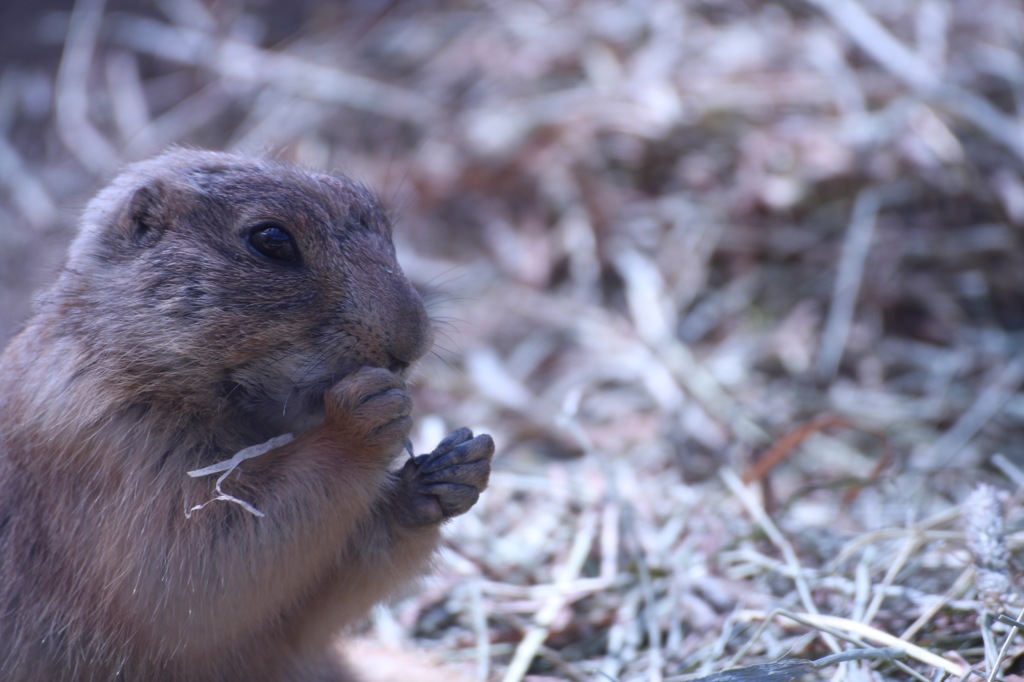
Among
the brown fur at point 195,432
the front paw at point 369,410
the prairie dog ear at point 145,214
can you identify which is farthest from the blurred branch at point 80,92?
the front paw at point 369,410

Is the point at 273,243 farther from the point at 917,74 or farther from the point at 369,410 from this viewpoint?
the point at 917,74

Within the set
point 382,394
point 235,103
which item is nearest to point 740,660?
point 382,394

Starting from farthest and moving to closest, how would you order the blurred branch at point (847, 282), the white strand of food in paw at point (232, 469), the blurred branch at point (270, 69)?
1. the blurred branch at point (270, 69)
2. the blurred branch at point (847, 282)
3. the white strand of food in paw at point (232, 469)

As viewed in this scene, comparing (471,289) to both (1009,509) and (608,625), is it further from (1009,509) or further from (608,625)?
(1009,509)

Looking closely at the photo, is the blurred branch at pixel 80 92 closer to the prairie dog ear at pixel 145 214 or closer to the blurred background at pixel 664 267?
the blurred background at pixel 664 267

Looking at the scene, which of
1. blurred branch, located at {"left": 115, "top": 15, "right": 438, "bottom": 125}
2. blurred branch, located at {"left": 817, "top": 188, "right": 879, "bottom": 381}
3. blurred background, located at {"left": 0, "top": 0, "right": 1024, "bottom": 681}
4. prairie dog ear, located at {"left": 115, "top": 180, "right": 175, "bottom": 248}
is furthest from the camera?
blurred branch, located at {"left": 115, "top": 15, "right": 438, "bottom": 125}

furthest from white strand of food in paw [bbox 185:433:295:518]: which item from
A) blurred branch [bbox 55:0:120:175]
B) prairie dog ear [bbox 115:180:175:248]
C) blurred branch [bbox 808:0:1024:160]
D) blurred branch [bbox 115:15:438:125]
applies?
blurred branch [bbox 55:0:120:175]

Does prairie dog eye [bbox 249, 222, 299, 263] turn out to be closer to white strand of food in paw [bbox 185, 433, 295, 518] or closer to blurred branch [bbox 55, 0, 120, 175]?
white strand of food in paw [bbox 185, 433, 295, 518]
